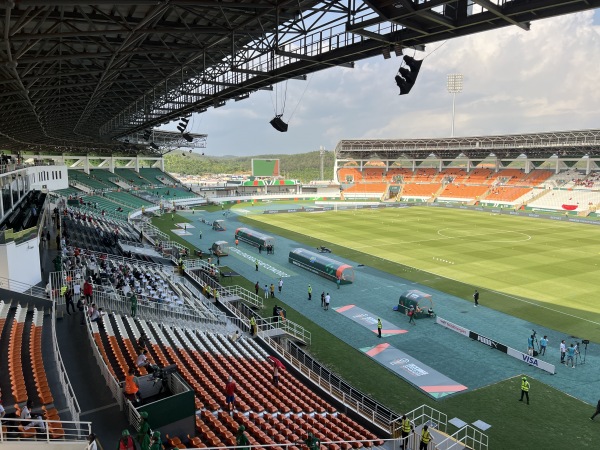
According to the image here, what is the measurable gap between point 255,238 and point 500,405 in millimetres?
29693

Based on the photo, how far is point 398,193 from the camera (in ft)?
304

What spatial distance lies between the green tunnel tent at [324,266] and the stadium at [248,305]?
0.15m

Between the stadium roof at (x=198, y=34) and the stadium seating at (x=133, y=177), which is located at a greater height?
the stadium roof at (x=198, y=34)

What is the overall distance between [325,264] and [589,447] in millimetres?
19902

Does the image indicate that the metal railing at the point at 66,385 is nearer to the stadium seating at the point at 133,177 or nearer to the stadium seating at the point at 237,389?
the stadium seating at the point at 237,389

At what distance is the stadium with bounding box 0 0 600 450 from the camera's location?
1020 cm

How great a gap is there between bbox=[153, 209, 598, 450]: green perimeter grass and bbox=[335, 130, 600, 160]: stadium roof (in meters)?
65.1

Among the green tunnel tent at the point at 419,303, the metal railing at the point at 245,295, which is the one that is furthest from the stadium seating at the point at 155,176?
the green tunnel tent at the point at 419,303

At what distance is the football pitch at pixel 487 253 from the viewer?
84.7 ft

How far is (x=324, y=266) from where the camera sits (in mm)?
31109

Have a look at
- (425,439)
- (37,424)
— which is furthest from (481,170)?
(37,424)

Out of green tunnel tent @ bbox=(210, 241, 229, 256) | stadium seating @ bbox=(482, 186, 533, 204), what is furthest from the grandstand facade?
green tunnel tent @ bbox=(210, 241, 229, 256)

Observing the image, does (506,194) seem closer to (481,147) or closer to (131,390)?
(481,147)

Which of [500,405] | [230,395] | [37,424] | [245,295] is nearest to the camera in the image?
[37,424]
